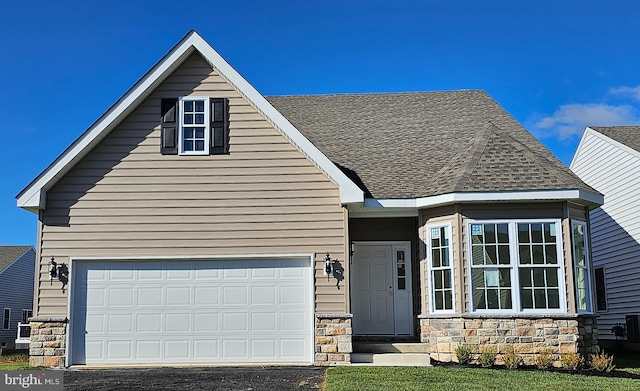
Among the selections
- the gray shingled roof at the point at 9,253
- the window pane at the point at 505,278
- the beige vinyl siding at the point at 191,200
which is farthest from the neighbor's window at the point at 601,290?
the gray shingled roof at the point at 9,253

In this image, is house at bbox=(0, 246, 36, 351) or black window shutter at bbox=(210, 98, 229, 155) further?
house at bbox=(0, 246, 36, 351)

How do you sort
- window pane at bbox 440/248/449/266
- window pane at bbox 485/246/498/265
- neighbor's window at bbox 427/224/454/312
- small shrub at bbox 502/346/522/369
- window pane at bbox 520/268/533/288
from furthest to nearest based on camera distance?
window pane at bbox 440/248/449/266 → neighbor's window at bbox 427/224/454/312 → window pane at bbox 485/246/498/265 → window pane at bbox 520/268/533/288 → small shrub at bbox 502/346/522/369

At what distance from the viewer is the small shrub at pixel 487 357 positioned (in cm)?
1217

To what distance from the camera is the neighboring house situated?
19.0 m

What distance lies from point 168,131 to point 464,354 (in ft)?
24.2

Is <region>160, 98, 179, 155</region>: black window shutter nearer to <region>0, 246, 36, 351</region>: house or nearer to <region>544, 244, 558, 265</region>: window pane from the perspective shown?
<region>544, 244, 558, 265</region>: window pane

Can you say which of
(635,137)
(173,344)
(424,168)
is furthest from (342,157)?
(635,137)

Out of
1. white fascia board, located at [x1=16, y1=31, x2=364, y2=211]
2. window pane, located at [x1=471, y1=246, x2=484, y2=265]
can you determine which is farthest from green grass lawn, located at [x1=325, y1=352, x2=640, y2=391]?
white fascia board, located at [x1=16, y1=31, x2=364, y2=211]

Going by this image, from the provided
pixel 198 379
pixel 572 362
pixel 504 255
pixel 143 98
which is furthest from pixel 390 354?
pixel 143 98

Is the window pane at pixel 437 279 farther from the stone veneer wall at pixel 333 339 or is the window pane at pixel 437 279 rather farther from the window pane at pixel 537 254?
the stone veneer wall at pixel 333 339

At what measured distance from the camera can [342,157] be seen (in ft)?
52.3

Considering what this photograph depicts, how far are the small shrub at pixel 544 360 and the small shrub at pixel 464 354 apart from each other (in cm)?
124

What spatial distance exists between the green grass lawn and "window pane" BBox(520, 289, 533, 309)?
5.13 ft

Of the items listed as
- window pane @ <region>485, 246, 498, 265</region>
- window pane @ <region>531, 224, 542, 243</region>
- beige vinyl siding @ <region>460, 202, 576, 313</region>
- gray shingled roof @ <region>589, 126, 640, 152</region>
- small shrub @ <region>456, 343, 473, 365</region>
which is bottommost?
small shrub @ <region>456, 343, 473, 365</region>
